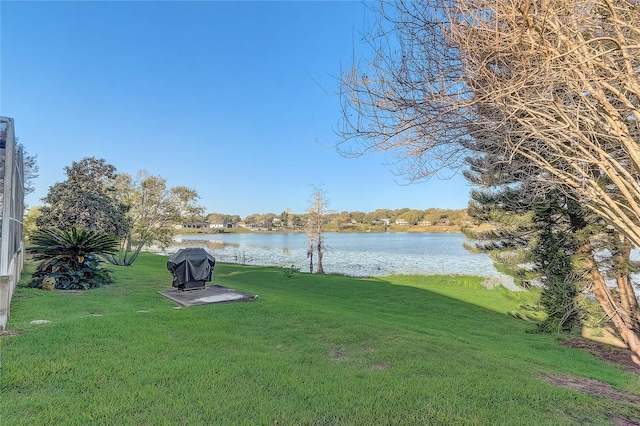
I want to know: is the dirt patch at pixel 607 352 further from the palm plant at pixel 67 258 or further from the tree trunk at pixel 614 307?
the palm plant at pixel 67 258

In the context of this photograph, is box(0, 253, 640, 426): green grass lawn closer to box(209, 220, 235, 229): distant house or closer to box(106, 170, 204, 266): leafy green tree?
box(106, 170, 204, 266): leafy green tree

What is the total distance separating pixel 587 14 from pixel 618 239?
673cm

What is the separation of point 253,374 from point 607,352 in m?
8.05

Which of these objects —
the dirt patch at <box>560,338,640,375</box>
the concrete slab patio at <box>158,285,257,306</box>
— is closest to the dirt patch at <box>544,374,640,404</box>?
the dirt patch at <box>560,338,640,375</box>

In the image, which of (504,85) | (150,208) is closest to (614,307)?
(504,85)

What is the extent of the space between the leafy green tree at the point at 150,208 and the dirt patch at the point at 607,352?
639 inches

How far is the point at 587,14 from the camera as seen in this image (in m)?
2.39

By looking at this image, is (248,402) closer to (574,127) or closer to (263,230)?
(574,127)

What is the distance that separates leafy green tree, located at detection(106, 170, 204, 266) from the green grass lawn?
11454mm

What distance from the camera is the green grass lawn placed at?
241 cm

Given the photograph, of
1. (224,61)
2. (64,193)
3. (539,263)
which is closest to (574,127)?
(539,263)

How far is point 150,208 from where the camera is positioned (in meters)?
16.9

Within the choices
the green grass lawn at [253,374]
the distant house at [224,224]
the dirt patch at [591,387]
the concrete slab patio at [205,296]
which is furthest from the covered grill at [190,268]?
the distant house at [224,224]

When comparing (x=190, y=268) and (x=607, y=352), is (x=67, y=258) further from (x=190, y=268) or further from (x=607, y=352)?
(x=607, y=352)
